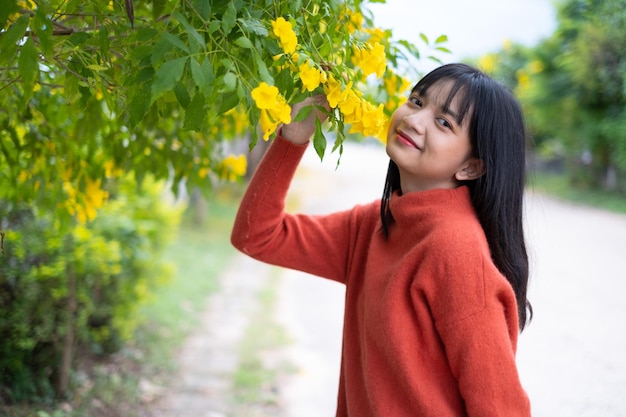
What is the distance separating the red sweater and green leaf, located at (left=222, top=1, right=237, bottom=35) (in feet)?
1.70

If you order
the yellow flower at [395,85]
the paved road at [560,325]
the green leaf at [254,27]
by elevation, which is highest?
the yellow flower at [395,85]

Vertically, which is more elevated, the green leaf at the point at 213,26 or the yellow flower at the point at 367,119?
the green leaf at the point at 213,26

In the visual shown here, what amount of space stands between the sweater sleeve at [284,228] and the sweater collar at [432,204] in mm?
267

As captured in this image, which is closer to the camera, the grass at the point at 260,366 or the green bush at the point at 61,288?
the green bush at the point at 61,288

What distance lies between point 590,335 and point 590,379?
621 mm

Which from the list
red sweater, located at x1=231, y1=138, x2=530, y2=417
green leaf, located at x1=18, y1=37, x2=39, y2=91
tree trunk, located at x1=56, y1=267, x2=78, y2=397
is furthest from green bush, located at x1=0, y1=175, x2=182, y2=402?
green leaf, located at x1=18, y1=37, x2=39, y2=91

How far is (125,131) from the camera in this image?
2.12 m

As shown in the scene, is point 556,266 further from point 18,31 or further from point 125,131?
point 18,31

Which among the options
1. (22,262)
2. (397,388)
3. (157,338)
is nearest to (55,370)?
(22,262)

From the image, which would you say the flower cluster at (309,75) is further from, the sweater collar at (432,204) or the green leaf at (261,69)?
the sweater collar at (432,204)

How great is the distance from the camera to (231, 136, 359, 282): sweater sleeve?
1.54m

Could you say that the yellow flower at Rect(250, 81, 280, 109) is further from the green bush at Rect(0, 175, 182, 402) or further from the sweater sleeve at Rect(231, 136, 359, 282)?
the green bush at Rect(0, 175, 182, 402)

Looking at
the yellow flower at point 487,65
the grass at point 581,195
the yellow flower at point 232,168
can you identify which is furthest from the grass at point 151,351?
the grass at point 581,195

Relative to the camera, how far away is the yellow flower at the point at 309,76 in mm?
1056
